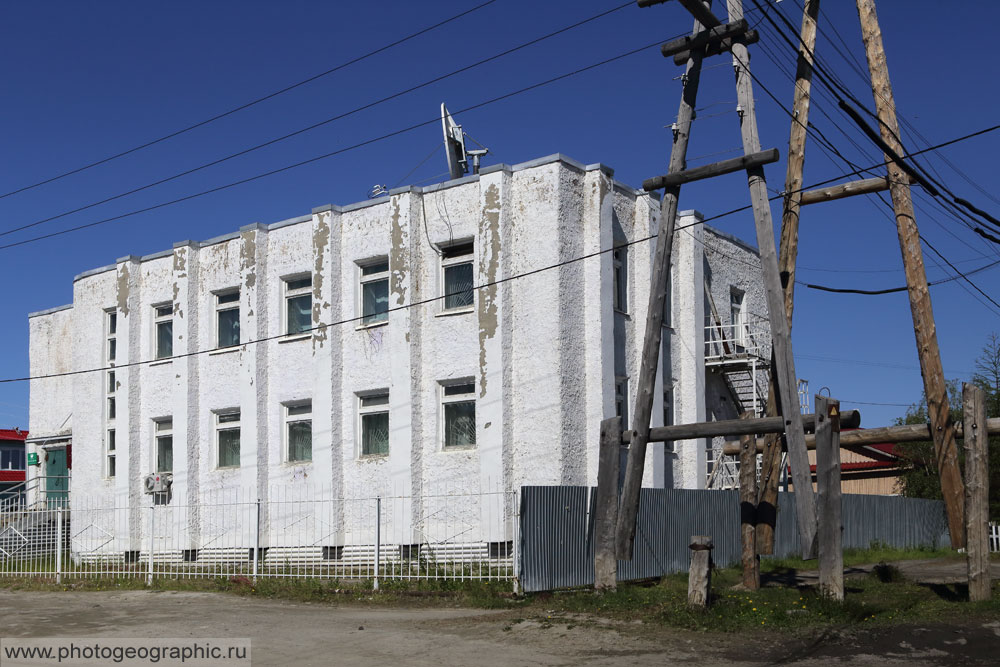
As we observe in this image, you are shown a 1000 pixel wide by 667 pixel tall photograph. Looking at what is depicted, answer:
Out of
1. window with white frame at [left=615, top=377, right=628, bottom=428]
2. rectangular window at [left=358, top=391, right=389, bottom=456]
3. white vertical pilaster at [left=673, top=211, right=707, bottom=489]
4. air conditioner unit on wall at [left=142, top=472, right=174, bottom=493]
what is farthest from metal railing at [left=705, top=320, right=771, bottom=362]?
air conditioner unit on wall at [left=142, top=472, right=174, bottom=493]

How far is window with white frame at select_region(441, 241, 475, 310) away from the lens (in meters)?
21.4

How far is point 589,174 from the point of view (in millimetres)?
20938

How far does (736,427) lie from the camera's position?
13.5 metres

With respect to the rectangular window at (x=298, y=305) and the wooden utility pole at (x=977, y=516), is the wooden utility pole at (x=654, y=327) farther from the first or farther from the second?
the rectangular window at (x=298, y=305)

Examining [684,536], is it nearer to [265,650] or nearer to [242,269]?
[265,650]

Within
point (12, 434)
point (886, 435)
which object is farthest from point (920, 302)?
point (12, 434)

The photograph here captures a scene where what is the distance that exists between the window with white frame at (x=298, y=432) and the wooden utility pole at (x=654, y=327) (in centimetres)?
1108

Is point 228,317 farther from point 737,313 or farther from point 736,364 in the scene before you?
point 737,313

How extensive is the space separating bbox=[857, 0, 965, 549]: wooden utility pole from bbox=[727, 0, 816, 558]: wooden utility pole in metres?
2.69

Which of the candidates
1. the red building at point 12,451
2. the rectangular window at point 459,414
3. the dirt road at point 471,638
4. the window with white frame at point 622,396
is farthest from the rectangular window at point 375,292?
the red building at point 12,451

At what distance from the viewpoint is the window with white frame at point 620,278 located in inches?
858

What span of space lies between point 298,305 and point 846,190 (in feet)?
42.4

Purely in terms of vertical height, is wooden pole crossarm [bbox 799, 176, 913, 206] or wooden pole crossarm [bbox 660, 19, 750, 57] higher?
wooden pole crossarm [bbox 660, 19, 750, 57]

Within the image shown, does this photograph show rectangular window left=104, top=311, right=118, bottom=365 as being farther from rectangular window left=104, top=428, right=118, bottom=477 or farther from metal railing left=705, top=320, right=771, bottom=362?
metal railing left=705, top=320, right=771, bottom=362
